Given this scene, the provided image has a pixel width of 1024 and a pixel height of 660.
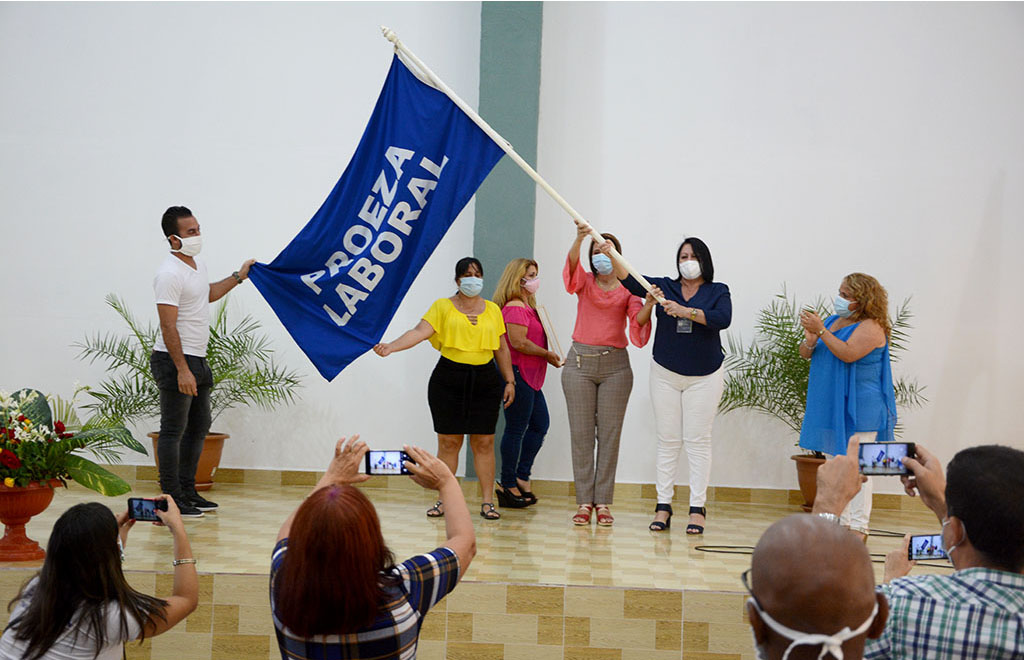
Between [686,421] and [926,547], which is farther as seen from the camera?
[686,421]

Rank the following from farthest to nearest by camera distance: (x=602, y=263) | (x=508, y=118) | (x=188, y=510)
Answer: (x=508, y=118) → (x=602, y=263) → (x=188, y=510)

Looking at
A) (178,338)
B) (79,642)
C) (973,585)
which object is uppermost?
(178,338)

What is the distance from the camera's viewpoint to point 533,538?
4.55 m

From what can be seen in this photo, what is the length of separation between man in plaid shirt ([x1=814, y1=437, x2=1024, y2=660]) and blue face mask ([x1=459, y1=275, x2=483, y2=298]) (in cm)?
347

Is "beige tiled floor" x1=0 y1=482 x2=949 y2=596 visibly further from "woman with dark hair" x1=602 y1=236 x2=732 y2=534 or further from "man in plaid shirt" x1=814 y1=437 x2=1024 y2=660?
"man in plaid shirt" x1=814 y1=437 x2=1024 y2=660

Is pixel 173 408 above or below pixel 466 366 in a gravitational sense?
below

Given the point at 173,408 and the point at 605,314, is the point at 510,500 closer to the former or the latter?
the point at 605,314

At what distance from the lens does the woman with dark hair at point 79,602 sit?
2045 mm

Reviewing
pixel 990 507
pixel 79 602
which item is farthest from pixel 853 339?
pixel 79 602

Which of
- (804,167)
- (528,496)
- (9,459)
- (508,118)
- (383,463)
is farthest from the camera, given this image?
(804,167)

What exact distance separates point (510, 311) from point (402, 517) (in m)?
1.31

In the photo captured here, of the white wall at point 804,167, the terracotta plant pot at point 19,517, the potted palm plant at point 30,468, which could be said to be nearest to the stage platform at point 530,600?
the terracotta plant pot at point 19,517

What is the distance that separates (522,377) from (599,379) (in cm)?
63

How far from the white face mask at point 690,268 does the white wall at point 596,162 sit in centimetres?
142
